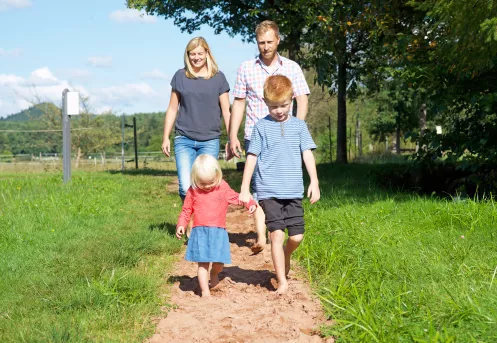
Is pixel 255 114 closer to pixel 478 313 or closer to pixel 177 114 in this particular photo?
pixel 177 114

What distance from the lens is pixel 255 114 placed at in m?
5.72

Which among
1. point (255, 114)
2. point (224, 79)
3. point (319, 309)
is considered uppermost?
point (224, 79)

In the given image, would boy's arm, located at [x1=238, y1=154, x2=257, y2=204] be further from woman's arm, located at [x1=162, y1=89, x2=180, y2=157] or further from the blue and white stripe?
woman's arm, located at [x1=162, y1=89, x2=180, y2=157]

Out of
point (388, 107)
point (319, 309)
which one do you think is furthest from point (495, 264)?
point (388, 107)

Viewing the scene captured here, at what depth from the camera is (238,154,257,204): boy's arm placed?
453 cm

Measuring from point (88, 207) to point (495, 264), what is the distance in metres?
5.84

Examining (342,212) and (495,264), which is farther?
(342,212)

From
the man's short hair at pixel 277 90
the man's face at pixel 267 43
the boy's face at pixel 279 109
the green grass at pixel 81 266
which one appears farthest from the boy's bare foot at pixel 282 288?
the man's face at pixel 267 43

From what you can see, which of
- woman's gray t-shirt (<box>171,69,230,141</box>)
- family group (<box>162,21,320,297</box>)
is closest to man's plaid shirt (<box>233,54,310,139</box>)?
woman's gray t-shirt (<box>171,69,230,141</box>)

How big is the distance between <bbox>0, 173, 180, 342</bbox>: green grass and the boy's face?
5.39ft

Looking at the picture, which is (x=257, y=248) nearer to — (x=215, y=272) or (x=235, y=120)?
(x=215, y=272)

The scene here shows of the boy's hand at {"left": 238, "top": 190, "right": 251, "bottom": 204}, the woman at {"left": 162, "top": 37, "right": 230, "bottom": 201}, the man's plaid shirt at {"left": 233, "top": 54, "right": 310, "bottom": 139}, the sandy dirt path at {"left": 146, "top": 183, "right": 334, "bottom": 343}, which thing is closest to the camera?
the sandy dirt path at {"left": 146, "top": 183, "right": 334, "bottom": 343}

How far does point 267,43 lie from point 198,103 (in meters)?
1.12

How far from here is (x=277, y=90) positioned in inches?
174
